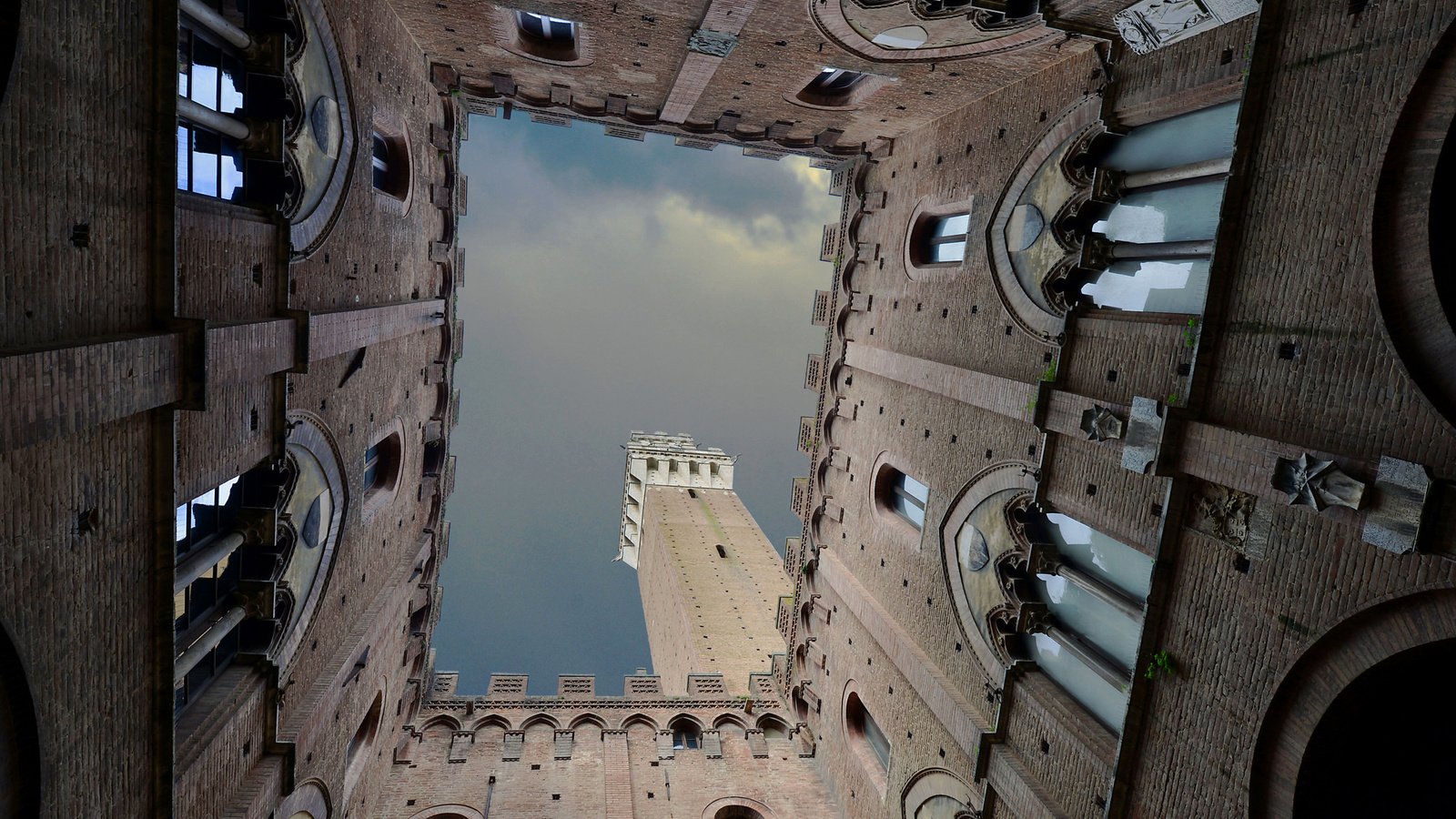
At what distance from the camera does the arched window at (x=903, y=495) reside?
50.2 feet

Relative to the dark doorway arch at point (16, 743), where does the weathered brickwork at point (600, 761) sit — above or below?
below

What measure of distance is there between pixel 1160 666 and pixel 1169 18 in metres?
7.98

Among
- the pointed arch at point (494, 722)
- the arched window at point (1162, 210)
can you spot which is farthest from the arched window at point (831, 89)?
the pointed arch at point (494, 722)

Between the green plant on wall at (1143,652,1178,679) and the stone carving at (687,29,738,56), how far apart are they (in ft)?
39.1

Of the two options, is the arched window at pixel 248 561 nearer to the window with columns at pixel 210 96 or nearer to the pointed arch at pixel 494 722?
the window with columns at pixel 210 96

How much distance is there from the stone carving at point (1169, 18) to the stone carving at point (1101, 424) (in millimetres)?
4719

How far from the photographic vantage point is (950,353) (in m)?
14.0

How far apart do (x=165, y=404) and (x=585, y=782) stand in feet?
45.0

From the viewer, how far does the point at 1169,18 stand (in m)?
9.04

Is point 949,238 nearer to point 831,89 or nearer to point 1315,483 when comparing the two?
point 831,89

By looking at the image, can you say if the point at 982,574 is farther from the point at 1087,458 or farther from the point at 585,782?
the point at 585,782

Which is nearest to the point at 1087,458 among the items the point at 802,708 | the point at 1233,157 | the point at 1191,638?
the point at 1191,638

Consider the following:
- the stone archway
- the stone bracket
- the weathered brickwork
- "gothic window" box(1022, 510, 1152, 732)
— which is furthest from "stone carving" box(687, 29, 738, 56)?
the weathered brickwork

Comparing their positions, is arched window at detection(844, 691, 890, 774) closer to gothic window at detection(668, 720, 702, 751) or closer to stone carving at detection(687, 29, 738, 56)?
gothic window at detection(668, 720, 702, 751)
